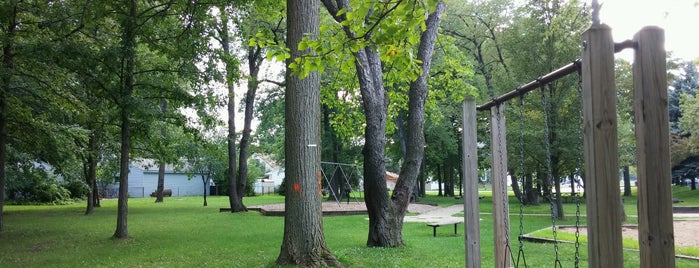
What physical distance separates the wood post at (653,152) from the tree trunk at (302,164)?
5.20 meters

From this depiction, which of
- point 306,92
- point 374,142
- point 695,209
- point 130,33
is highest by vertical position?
point 130,33

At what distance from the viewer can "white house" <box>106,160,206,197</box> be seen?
48344mm

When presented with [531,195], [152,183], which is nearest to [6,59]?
[531,195]

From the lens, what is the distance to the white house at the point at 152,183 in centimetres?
4834

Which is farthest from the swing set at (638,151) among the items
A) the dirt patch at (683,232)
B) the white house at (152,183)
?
the white house at (152,183)

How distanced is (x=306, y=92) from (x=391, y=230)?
11.8ft

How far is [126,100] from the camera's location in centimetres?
1216

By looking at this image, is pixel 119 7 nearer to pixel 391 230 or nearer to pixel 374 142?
pixel 374 142

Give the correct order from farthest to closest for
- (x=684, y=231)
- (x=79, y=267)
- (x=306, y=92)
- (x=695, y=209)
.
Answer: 1. (x=695, y=209)
2. (x=684, y=231)
3. (x=79, y=267)
4. (x=306, y=92)

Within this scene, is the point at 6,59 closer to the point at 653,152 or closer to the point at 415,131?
the point at 415,131

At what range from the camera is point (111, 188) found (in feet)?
149

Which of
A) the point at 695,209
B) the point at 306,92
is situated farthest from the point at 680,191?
the point at 306,92

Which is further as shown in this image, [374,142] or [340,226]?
[340,226]

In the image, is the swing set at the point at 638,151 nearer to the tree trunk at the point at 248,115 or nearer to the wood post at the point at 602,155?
the wood post at the point at 602,155
